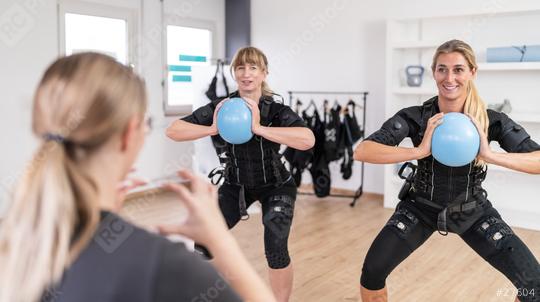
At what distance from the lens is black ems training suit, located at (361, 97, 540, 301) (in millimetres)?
2379

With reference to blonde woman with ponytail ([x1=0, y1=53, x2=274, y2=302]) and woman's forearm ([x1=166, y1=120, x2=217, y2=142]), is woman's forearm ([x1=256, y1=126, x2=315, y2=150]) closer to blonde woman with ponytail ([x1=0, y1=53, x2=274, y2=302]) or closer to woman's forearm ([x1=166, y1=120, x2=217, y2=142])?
woman's forearm ([x1=166, y1=120, x2=217, y2=142])

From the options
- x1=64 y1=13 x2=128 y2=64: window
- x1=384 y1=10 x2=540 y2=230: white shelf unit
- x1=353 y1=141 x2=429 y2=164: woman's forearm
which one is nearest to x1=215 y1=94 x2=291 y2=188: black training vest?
x1=353 y1=141 x2=429 y2=164: woman's forearm

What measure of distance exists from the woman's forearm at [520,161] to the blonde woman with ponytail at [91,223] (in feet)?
5.51

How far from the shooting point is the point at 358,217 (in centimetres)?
520

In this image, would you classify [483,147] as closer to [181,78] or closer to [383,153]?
[383,153]

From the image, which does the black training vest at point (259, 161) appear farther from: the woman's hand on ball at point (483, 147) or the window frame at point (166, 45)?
the window frame at point (166, 45)

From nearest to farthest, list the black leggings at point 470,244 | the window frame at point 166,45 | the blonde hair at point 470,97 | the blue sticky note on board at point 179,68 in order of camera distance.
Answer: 1. the black leggings at point 470,244
2. the blonde hair at point 470,97
3. the window frame at point 166,45
4. the blue sticky note on board at point 179,68

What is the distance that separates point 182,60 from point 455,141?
451 cm

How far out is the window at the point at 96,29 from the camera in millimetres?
5100

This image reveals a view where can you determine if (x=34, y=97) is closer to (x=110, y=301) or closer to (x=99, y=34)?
(x=110, y=301)

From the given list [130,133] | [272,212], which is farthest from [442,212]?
[130,133]

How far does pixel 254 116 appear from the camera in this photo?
2766 millimetres

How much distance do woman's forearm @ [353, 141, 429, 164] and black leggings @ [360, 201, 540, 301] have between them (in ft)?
0.85

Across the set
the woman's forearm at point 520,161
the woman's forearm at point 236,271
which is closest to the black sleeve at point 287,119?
the woman's forearm at point 520,161
